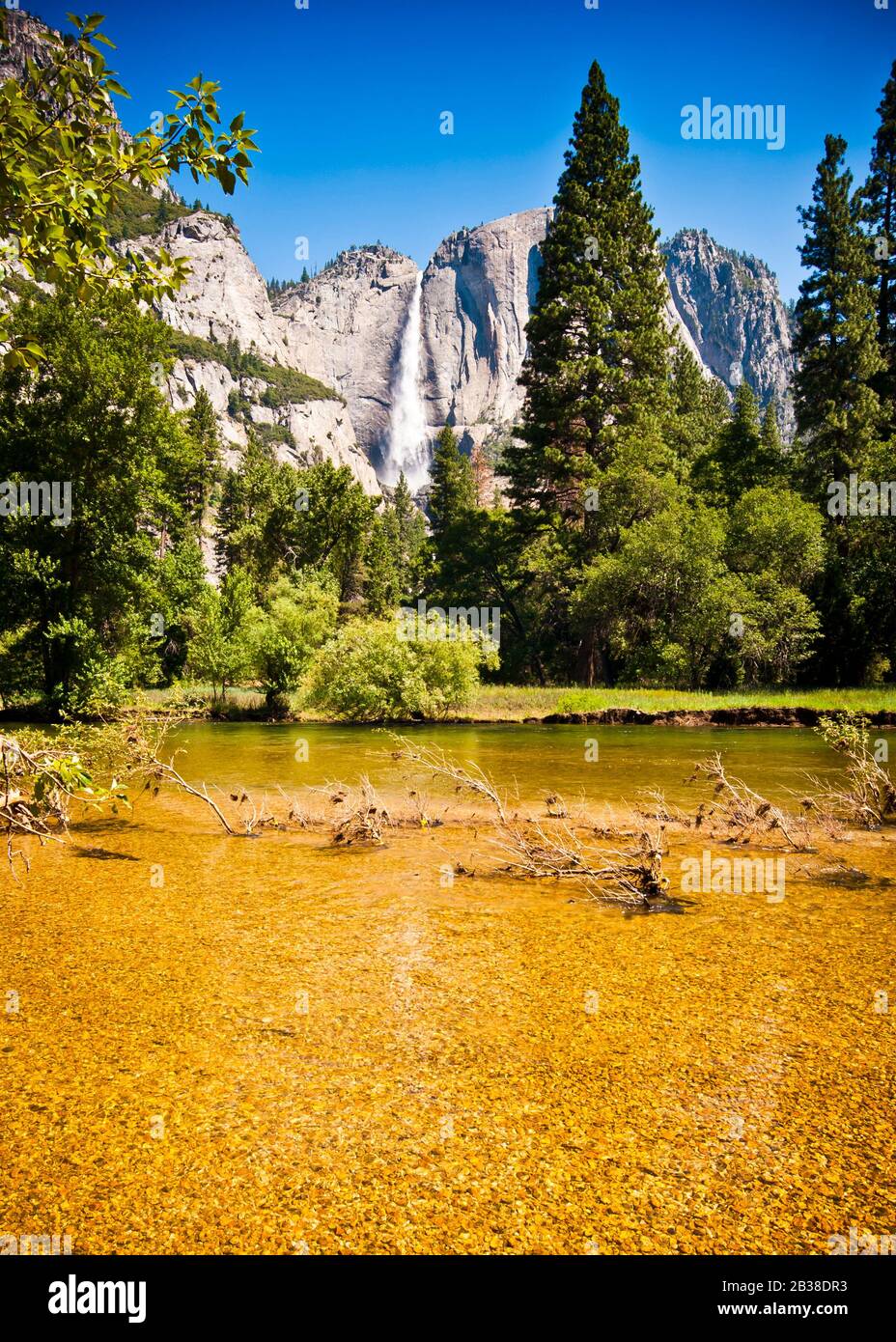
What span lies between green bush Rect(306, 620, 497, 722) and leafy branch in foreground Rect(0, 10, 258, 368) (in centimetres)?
2424

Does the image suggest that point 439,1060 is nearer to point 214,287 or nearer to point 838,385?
point 838,385

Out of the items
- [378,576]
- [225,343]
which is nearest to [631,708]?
[378,576]

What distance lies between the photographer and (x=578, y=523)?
4325cm

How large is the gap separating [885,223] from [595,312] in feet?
61.2

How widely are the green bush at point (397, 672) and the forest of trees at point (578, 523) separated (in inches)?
4.4

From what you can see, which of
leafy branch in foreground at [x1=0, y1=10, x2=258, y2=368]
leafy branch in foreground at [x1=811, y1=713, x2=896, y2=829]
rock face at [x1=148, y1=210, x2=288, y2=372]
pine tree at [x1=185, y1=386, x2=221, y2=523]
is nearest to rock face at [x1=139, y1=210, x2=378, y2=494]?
rock face at [x1=148, y1=210, x2=288, y2=372]

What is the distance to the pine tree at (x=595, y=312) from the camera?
41.0 metres

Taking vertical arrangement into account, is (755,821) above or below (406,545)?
below

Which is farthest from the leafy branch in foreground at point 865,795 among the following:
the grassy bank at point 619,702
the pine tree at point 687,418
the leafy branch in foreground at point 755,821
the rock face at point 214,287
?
the rock face at point 214,287

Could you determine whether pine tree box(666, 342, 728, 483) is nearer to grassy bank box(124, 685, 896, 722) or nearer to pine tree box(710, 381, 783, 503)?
pine tree box(710, 381, 783, 503)

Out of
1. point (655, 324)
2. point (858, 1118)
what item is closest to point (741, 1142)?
point (858, 1118)

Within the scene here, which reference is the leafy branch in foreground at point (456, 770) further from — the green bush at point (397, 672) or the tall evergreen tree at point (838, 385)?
the tall evergreen tree at point (838, 385)
